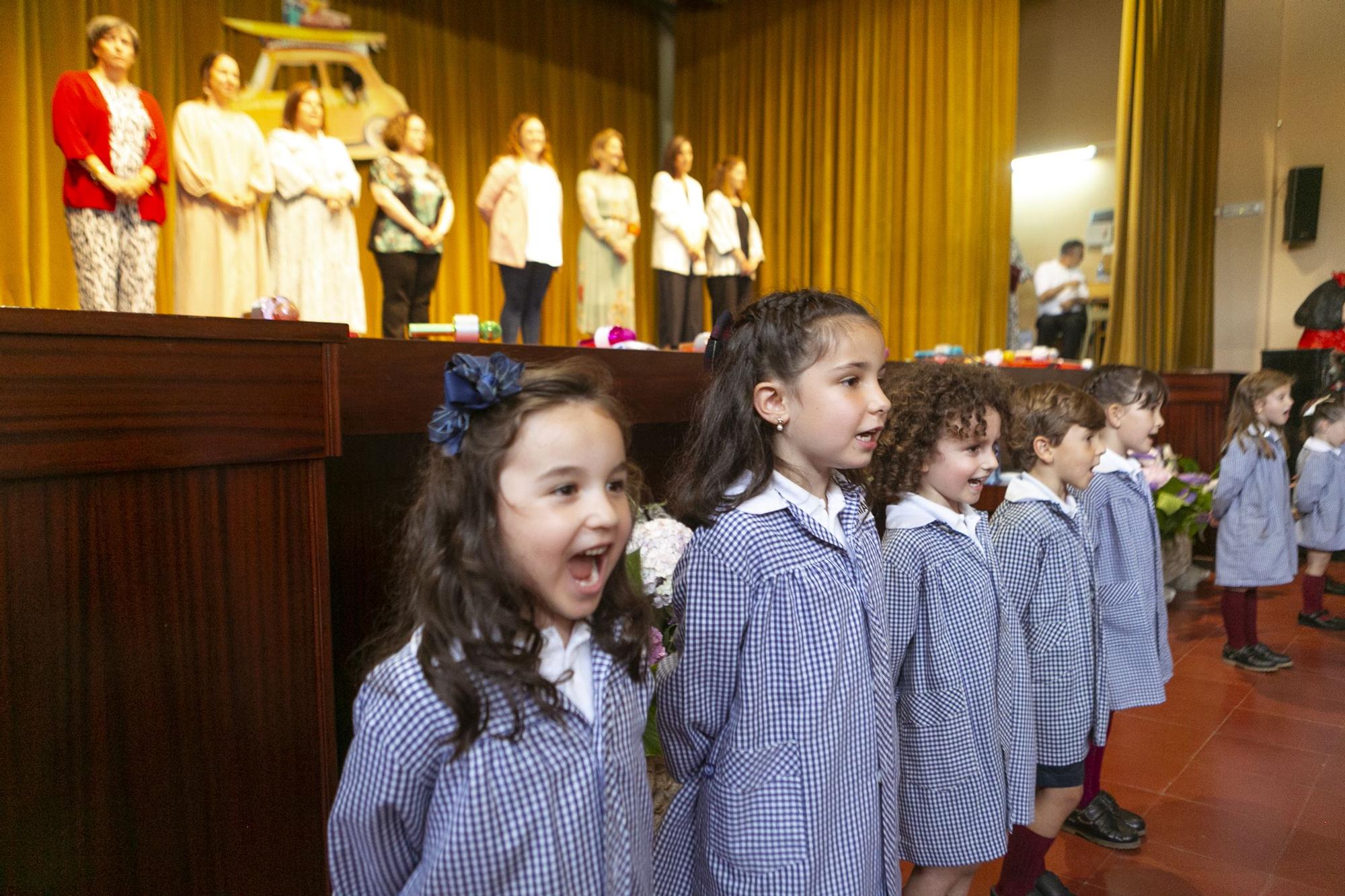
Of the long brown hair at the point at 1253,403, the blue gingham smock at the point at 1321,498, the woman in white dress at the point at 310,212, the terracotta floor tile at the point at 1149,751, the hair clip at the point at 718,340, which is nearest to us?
the hair clip at the point at 718,340

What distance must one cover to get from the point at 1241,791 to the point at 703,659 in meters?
2.20

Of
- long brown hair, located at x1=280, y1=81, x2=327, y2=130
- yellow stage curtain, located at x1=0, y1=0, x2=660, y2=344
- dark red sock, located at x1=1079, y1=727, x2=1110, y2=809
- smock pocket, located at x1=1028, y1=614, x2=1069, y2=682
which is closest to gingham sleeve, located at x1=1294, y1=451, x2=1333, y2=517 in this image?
dark red sock, located at x1=1079, y1=727, x2=1110, y2=809

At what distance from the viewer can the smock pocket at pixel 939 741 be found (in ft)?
4.89

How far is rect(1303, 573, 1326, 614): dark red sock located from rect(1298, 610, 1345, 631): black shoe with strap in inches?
1.0

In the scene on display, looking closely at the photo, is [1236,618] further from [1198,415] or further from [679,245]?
[679,245]

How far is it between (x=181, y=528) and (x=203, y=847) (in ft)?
1.42

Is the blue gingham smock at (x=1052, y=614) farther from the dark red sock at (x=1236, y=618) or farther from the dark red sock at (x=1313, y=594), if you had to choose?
the dark red sock at (x=1313, y=594)

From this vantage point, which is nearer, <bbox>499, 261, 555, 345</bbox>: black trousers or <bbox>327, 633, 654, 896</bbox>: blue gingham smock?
<bbox>327, 633, 654, 896</bbox>: blue gingham smock

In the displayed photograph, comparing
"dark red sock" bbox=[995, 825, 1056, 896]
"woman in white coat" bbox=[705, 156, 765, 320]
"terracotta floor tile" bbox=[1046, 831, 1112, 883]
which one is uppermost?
"woman in white coat" bbox=[705, 156, 765, 320]

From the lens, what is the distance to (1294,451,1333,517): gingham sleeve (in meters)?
4.20

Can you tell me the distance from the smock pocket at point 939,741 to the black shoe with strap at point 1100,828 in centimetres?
104

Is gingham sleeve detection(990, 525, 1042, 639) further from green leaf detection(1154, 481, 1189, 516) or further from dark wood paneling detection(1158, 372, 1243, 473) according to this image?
dark wood paneling detection(1158, 372, 1243, 473)

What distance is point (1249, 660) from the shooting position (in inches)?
147

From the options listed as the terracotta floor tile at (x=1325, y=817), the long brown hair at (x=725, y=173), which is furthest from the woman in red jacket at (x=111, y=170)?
the terracotta floor tile at (x=1325, y=817)
